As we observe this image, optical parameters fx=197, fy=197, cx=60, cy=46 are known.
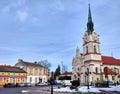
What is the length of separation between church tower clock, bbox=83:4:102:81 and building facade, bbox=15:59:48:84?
20.7 meters

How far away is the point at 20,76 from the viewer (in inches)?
2810

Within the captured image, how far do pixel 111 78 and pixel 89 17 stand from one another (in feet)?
82.0

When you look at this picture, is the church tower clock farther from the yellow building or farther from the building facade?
the yellow building

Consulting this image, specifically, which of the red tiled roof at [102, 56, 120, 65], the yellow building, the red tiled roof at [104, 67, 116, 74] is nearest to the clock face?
the red tiled roof at [102, 56, 120, 65]

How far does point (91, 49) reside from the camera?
232 ft

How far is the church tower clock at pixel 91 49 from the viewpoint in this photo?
2712 inches

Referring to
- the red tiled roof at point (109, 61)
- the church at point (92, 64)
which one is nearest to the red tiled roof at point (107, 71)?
the church at point (92, 64)

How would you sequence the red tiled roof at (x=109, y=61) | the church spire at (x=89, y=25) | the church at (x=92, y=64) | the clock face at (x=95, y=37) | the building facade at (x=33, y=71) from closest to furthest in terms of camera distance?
the church at (x=92, y=64), the clock face at (x=95, y=37), the church spire at (x=89, y=25), the red tiled roof at (x=109, y=61), the building facade at (x=33, y=71)

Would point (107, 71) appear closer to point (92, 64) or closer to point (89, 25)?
point (92, 64)

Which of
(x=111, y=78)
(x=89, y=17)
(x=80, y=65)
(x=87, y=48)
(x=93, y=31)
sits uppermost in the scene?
(x=89, y=17)

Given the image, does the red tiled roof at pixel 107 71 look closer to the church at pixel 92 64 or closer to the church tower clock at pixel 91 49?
the church at pixel 92 64

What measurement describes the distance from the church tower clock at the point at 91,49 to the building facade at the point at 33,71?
814 inches

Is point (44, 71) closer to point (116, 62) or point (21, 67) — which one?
point (21, 67)

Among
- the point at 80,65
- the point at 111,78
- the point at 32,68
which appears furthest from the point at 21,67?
the point at 111,78
